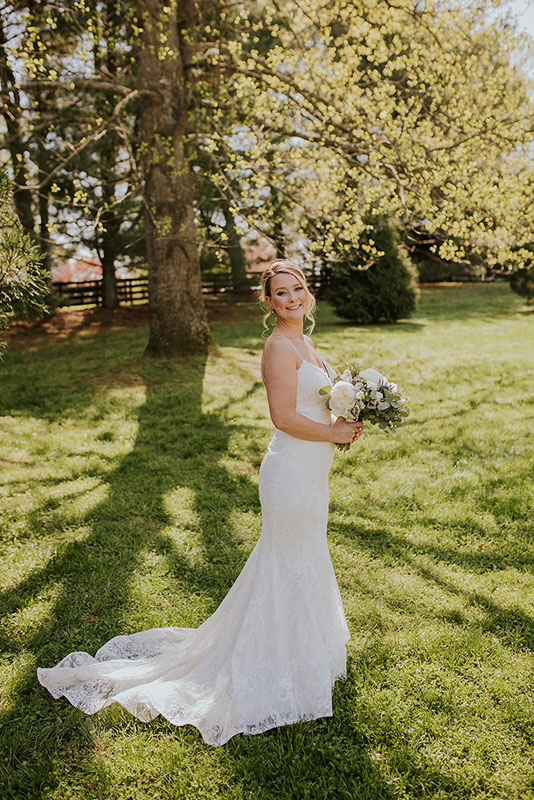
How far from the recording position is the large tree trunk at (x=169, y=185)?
10.4m

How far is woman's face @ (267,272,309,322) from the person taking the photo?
308 cm

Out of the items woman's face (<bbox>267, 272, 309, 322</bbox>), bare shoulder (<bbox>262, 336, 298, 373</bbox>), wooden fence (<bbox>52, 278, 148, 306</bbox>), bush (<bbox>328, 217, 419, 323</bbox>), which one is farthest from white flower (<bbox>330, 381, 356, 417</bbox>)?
wooden fence (<bbox>52, 278, 148, 306</bbox>)

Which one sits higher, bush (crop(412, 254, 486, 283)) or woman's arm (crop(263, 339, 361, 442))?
bush (crop(412, 254, 486, 283))

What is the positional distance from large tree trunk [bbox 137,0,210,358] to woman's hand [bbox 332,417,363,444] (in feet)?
25.7

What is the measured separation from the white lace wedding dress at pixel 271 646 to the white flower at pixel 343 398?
0.16m

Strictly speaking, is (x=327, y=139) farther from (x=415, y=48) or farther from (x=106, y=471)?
(x=106, y=471)

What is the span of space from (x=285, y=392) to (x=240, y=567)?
86.4 inches

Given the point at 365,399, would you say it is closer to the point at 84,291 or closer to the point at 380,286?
the point at 380,286

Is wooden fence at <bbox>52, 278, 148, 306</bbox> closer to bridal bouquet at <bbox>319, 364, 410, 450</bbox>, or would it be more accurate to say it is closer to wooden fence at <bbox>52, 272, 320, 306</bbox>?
wooden fence at <bbox>52, 272, 320, 306</bbox>

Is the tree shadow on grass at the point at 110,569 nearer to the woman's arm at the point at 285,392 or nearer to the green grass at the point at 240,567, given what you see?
the green grass at the point at 240,567

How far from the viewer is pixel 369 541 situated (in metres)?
5.04

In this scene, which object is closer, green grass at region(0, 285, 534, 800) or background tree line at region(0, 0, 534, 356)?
green grass at region(0, 285, 534, 800)

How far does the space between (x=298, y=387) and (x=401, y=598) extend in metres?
2.03

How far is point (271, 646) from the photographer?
10.2ft
